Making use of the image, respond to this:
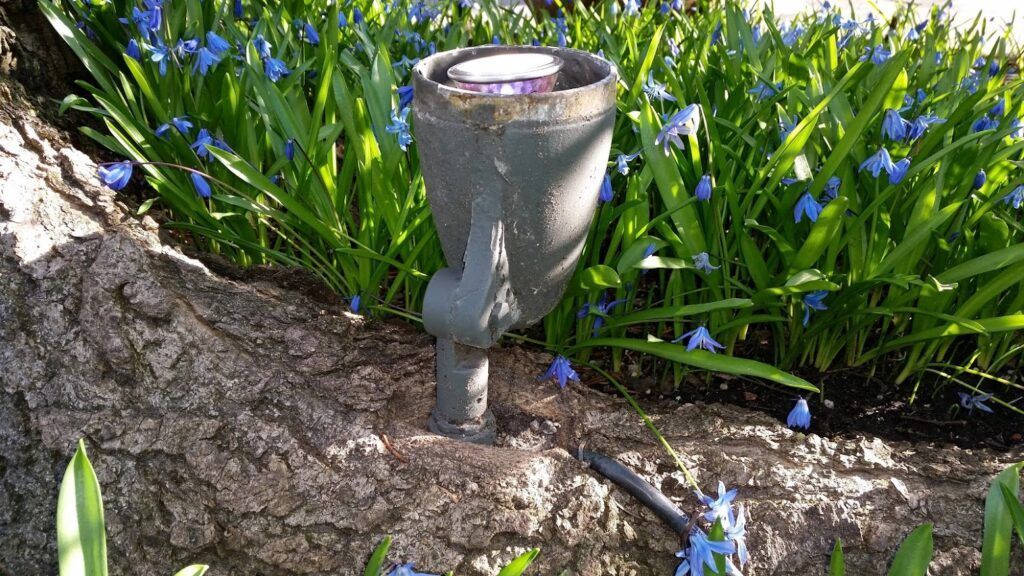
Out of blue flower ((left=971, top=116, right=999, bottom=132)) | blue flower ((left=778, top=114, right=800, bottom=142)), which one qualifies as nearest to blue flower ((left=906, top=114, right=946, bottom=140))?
blue flower ((left=971, top=116, right=999, bottom=132))

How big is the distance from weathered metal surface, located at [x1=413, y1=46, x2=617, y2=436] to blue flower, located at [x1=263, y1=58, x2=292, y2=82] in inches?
33.4

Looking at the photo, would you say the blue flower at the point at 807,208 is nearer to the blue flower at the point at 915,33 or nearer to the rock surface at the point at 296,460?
the rock surface at the point at 296,460

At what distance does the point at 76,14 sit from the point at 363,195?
1.20m

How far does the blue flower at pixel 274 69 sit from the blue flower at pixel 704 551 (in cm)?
146

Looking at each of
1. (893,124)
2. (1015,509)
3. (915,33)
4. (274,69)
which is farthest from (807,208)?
(915,33)

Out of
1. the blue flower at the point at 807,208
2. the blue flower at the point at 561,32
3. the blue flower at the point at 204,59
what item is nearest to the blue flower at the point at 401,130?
the blue flower at the point at 204,59

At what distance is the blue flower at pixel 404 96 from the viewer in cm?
178

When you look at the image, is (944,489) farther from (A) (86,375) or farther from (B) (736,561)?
(A) (86,375)

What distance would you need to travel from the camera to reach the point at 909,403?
5.79ft

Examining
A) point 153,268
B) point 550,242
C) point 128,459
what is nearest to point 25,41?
point 153,268

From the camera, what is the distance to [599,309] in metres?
1.64

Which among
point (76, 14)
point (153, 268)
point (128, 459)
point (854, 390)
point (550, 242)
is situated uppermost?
point (76, 14)

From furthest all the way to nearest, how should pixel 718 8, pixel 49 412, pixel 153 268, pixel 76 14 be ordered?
pixel 718 8, pixel 76 14, pixel 153 268, pixel 49 412

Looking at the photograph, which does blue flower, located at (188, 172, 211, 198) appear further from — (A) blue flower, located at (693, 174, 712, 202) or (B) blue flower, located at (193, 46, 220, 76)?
(A) blue flower, located at (693, 174, 712, 202)
